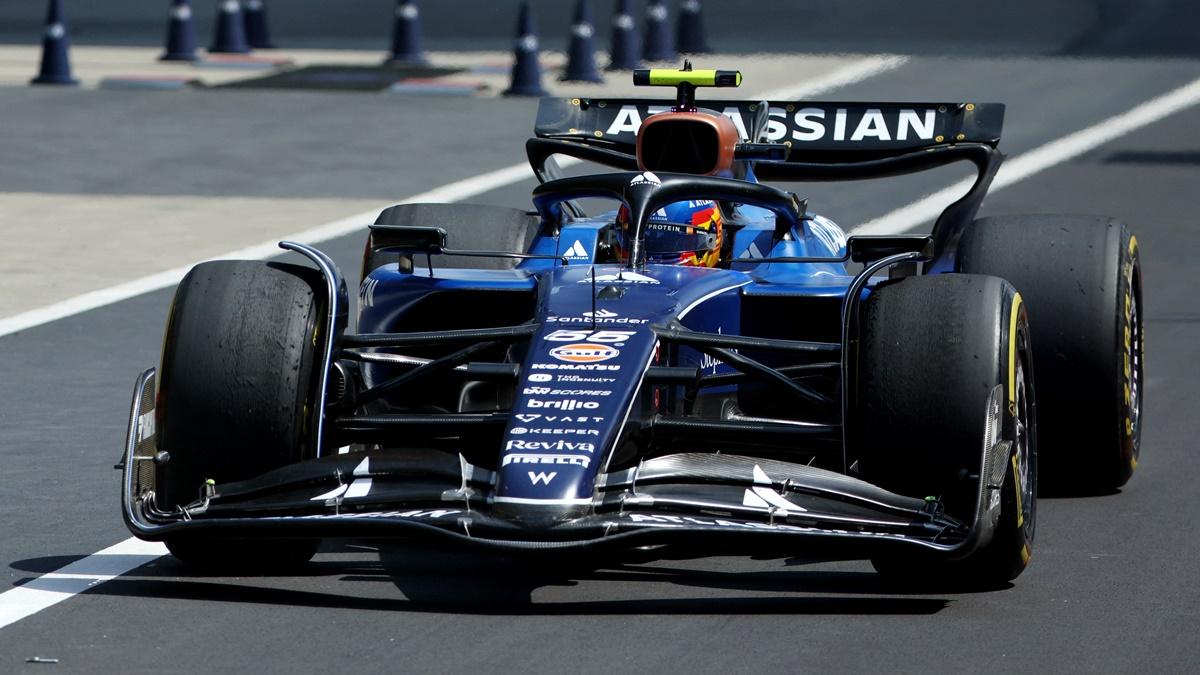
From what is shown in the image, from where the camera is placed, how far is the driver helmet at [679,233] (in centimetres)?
819

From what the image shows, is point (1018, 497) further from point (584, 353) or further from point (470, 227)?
point (470, 227)

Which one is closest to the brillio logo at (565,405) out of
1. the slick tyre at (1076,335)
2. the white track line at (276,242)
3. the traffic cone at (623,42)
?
the slick tyre at (1076,335)

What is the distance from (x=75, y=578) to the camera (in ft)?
22.6

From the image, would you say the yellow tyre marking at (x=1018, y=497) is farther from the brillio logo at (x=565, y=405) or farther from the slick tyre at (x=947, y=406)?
the brillio logo at (x=565, y=405)

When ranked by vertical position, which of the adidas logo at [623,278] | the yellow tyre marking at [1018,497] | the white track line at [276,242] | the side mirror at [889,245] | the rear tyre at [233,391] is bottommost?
the white track line at [276,242]

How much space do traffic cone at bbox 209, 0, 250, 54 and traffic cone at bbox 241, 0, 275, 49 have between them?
489 mm

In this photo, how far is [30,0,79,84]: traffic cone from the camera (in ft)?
73.1

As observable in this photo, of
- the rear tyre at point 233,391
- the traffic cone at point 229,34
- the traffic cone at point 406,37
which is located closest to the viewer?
the rear tyre at point 233,391

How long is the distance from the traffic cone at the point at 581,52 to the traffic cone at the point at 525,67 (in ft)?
2.44

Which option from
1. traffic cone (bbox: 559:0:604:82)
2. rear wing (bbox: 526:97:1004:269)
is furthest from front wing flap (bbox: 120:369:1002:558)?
traffic cone (bbox: 559:0:604:82)

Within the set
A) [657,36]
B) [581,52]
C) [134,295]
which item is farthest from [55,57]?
[134,295]

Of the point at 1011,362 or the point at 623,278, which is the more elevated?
the point at 623,278

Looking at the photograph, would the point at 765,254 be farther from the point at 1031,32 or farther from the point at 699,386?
the point at 1031,32

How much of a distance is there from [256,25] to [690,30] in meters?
4.72
